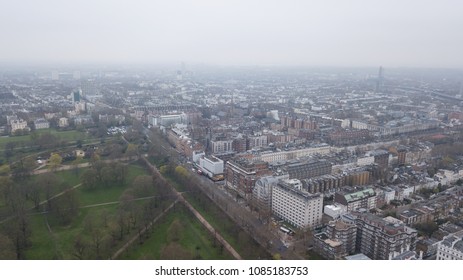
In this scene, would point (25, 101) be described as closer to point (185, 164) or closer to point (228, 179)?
point (185, 164)

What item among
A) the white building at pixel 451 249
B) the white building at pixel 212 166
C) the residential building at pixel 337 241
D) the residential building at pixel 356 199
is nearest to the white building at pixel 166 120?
the white building at pixel 212 166

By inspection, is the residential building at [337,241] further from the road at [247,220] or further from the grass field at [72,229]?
the grass field at [72,229]

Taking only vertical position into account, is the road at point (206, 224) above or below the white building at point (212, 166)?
below

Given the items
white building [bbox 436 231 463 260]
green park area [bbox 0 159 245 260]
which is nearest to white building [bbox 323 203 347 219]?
white building [bbox 436 231 463 260]

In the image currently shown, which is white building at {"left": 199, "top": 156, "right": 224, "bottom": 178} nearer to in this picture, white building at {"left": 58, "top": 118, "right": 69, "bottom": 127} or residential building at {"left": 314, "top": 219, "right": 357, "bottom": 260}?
residential building at {"left": 314, "top": 219, "right": 357, "bottom": 260}

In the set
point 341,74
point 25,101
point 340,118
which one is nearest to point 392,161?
point 340,118
